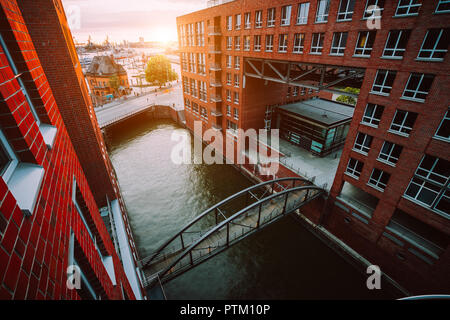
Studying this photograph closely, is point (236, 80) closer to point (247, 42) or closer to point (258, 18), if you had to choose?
point (247, 42)

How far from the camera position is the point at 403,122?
13.0 metres

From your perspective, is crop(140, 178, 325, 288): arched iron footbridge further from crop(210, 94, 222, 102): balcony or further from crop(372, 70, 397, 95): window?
crop(210, 94, 222, 102): balcony

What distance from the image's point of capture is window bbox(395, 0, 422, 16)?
11273 mm

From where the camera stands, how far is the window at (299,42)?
17253mm

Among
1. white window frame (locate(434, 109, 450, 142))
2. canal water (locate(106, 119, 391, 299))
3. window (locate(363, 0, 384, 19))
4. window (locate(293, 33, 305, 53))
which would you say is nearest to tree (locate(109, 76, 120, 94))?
canal water (locate(106, 119, 391, 299))

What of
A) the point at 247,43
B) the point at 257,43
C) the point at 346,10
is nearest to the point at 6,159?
the point at 346,10

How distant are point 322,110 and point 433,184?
656 inches

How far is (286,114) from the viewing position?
2675cm

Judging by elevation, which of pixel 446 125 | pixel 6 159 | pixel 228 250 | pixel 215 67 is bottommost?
pixel 228 250

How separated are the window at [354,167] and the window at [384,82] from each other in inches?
200

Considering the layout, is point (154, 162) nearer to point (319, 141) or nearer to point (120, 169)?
point (120, 169)

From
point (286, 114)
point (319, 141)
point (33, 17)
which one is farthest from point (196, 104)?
point (33, 17)
